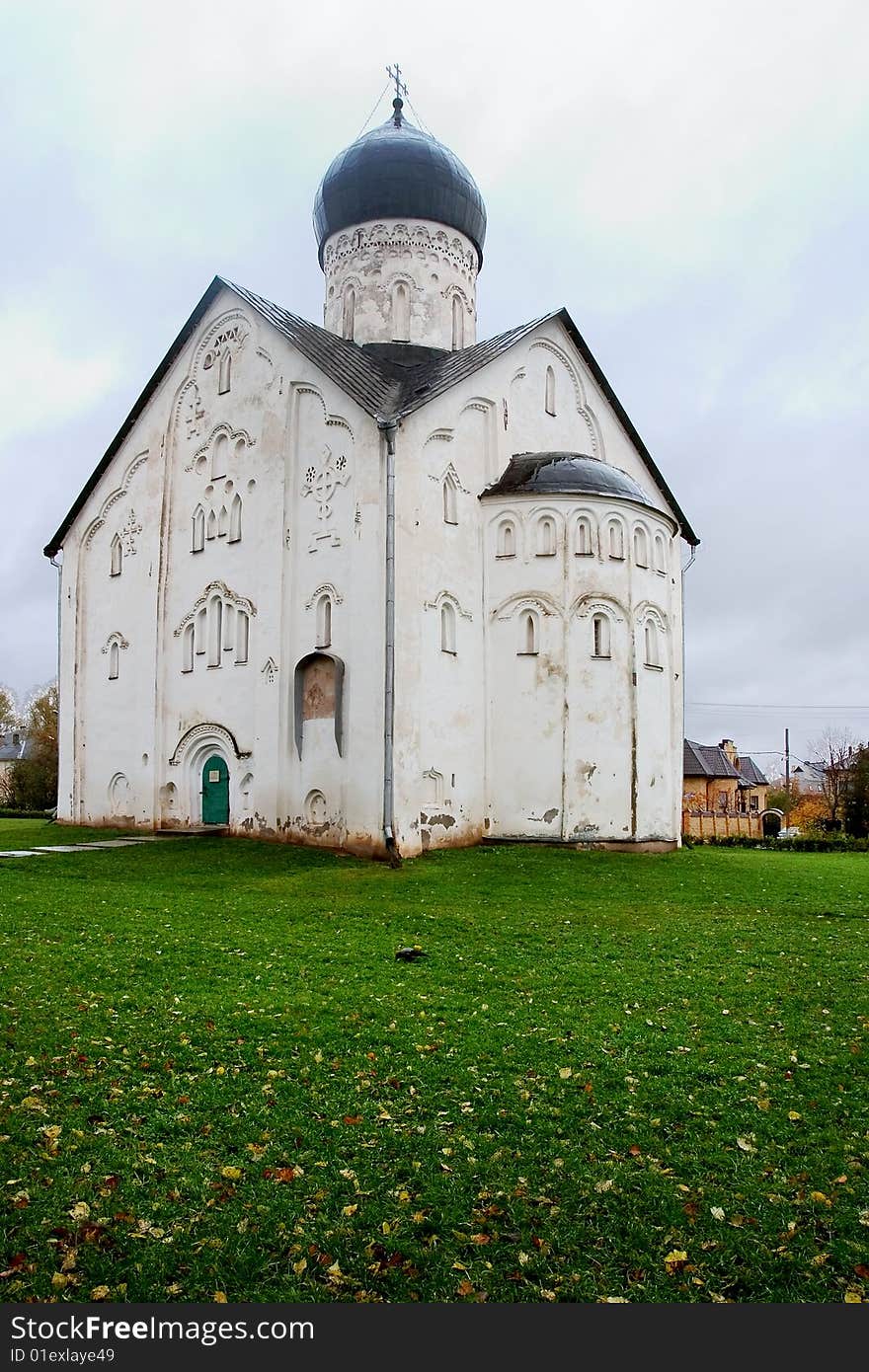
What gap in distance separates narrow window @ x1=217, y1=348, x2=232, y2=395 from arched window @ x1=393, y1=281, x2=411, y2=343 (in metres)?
4.64

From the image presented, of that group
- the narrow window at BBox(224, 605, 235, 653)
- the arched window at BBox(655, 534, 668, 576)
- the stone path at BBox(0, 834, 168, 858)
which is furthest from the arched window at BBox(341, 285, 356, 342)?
the stone path at BBox(0, 834, 168, 858)

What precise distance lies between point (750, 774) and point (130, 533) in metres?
51.9

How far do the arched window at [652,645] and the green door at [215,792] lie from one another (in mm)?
9926

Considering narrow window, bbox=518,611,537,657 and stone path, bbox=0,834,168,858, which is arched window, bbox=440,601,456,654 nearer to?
narrow window, bbox=518,611,537,657

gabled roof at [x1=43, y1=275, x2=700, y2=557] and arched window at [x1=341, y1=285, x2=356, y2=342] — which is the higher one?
arched window at [x1=341, y1=285, x2=356, y2=342]

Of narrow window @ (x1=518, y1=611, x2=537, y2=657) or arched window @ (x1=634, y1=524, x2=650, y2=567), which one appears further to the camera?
arched window @ (x1=634, y1=524, x2=650, y2=567)

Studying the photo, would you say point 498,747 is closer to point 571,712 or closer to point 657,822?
point 571,712

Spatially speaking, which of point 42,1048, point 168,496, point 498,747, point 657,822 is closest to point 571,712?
point 498,747

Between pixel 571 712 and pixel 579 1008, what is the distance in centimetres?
1297

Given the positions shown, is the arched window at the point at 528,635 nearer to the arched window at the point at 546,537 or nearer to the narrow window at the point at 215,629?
the arched window at the point at 546,537

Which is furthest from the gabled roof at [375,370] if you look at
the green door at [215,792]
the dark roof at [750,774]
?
the dark roof at [750,774]

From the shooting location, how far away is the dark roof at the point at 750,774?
63.3 m

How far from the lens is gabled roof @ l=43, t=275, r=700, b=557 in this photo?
20906mm

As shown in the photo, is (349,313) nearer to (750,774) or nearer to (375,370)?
(375,370)
